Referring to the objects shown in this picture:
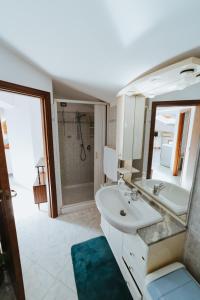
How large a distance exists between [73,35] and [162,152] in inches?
48.3

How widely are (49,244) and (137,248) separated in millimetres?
1300

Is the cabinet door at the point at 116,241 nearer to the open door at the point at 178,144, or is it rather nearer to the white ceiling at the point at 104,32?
the open door at the point at 178,144

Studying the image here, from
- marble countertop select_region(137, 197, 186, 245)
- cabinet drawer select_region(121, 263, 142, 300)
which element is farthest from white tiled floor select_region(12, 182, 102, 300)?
marble countertop select_region(137, 197, 186, 245)

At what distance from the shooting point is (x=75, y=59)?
1281mm

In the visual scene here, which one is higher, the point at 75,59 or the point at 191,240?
the point at 75,59

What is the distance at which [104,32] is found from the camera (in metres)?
0.89

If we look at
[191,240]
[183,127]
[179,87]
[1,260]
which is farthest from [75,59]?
[1,260]

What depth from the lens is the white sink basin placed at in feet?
3.57

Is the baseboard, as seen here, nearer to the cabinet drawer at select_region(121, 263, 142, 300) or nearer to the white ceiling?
the cabinet drawer at select_region(121, 263, 142, 300)

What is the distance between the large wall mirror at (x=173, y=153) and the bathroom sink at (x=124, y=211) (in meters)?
0.18

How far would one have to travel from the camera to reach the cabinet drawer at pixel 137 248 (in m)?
0.96

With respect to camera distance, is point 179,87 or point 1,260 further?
point 1,260

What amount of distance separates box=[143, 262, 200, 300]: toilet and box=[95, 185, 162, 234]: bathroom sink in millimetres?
307

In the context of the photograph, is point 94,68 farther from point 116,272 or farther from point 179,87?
point 116,272
